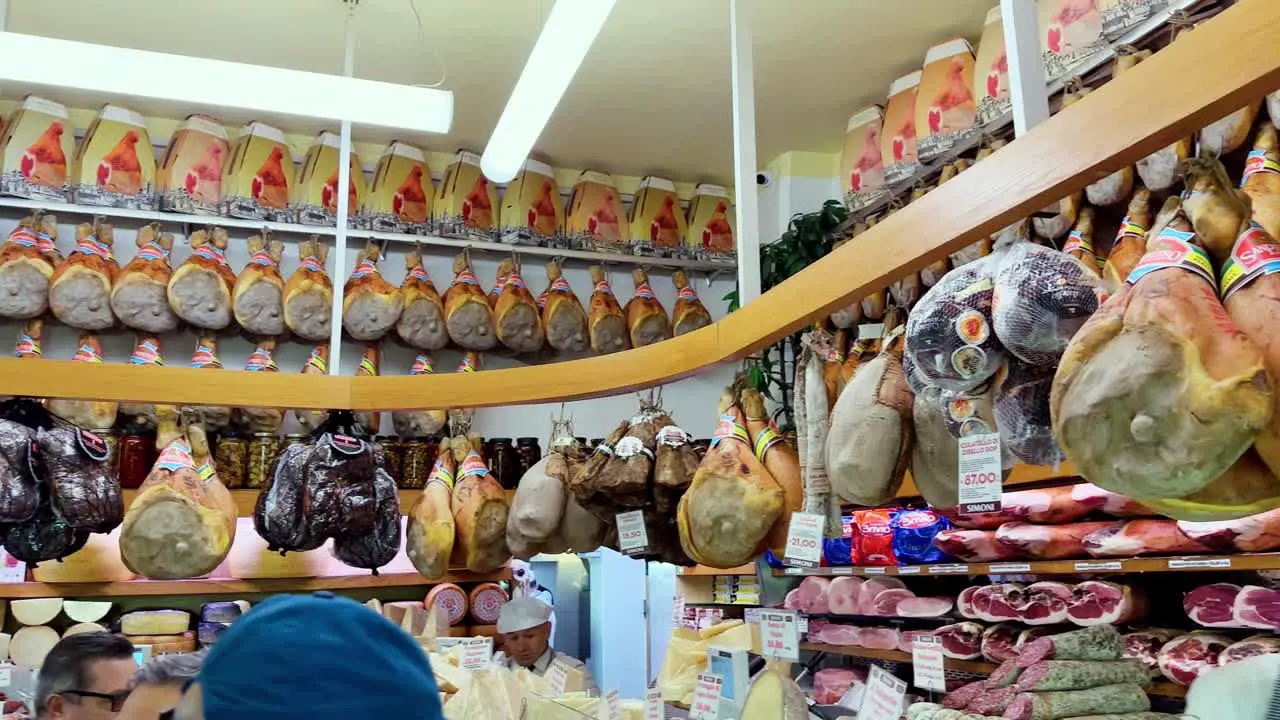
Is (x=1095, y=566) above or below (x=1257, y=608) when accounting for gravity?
above

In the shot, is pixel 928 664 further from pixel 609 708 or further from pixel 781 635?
pixel 609 708

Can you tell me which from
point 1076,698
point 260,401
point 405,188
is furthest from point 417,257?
point 1076,698

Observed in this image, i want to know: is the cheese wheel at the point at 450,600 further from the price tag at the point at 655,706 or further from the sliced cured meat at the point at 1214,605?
the sliced cured meat at the point at 1214,605

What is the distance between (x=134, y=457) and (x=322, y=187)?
6.58 ft

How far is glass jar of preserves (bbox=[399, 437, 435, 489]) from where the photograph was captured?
599 centimetres

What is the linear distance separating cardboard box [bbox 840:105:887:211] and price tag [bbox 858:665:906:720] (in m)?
4.09

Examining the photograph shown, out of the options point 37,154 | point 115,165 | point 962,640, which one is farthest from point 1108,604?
point 37,154

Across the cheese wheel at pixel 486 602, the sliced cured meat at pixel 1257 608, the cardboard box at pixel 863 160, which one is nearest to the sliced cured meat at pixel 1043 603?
the sliced cured meat at pixel 1257 608

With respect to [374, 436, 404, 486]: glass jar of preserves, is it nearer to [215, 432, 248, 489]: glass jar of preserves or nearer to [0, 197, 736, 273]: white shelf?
[215, 432, 248, 489]: glass jar of preserves

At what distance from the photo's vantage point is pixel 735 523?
3148 mm

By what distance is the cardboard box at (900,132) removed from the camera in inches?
234

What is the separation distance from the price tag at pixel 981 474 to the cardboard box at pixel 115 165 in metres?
5.44

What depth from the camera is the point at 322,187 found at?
6559 millimetres

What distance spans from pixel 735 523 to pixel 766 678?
0.47 meters
